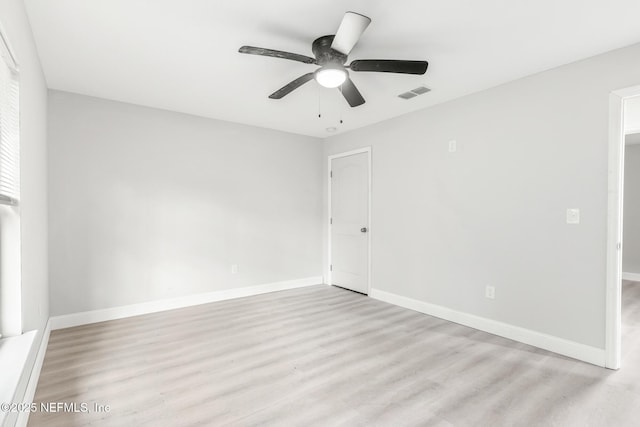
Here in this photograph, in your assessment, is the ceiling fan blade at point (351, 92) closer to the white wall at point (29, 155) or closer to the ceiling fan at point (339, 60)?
the ceiling fan at point (339, 60)

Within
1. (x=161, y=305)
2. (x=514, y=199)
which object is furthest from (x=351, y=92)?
(x=161, y=305)

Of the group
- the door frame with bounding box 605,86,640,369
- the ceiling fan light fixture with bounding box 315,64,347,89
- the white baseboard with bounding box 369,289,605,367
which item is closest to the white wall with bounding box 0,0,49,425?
the ceiling fan light fixture with bounding box 315,64,347,89

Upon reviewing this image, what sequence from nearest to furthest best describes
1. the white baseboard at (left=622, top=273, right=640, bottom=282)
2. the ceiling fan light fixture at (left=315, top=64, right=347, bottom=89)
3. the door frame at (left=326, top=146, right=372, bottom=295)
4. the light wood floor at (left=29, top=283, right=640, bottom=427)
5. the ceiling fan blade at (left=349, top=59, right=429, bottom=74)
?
1. the light wood floor at (left=29, top=283, right=640, bottom=427)
2. the ceiling fan blade at (left=349, top=59, right=429, bottom=74)
3. the ceiling fan light fixture at (left=315, top=64, right=347, bottom=89)
4. the door frame at (left=326, top=146, right=372, bottom=295)
5. the white baseboard at (left=622, top=273, right=640, bottom=282)

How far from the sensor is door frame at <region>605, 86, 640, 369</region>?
7.84ft

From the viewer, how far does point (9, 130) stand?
1.71 meters

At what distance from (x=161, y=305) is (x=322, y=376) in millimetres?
2423

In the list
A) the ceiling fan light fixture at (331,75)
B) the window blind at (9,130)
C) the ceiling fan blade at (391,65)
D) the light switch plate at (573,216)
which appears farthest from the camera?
the light switch plate at (573,216)

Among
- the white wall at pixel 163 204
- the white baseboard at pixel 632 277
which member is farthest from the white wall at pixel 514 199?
the white baseboard at pixel 632 277

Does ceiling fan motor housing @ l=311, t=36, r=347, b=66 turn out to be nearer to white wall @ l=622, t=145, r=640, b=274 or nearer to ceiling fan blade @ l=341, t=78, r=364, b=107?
Answer: ceiling fan blade @ l=341, t=78, r=364, b=107

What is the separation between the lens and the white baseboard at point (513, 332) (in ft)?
8.26

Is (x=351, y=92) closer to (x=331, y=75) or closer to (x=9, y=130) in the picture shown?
(x=331, y=75)

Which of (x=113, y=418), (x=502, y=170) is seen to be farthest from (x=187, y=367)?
(x=502, y=170)

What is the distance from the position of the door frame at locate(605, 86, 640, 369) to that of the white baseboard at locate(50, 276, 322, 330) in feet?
11.9

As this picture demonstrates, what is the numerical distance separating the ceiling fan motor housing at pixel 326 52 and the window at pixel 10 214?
1.72m
